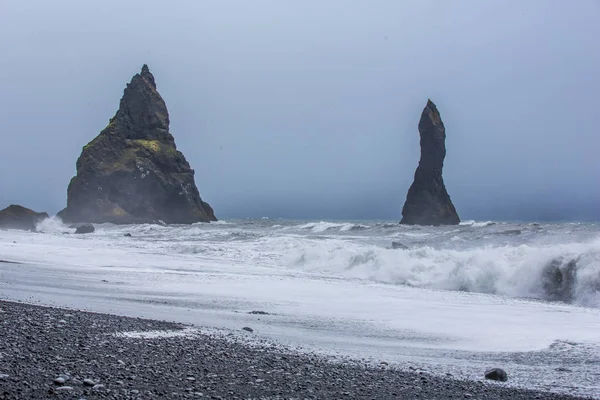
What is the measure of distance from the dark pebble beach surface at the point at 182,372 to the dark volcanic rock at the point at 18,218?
48.0m

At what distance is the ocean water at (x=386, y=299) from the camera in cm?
600

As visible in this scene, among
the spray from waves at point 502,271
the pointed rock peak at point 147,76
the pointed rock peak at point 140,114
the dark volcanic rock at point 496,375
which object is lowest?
the dark volcanic rock at point 496,375

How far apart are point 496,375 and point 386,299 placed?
5.31 m

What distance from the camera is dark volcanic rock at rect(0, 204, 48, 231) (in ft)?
160

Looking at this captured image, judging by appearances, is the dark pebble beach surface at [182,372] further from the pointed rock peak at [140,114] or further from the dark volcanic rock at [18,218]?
the pointed rock peak at [140,114]

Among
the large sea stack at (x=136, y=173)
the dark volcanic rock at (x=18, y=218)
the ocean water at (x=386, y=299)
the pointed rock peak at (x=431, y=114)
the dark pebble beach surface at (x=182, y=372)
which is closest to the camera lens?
the dark pebble beach surface at (x=182, y=372)

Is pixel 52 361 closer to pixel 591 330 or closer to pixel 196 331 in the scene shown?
pixel 196 331

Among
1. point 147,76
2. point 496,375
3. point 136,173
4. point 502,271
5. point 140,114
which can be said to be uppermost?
point 147,76

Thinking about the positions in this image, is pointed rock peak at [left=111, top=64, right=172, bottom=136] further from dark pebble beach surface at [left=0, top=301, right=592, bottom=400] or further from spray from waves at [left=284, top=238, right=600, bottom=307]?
dark pebble beach surface at [left=0, top=301, right=592, bottom=400]

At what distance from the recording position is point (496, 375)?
4.90 metres

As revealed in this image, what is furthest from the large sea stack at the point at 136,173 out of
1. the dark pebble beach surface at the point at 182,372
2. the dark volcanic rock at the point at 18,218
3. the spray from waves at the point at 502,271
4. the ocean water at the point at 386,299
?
the dark pebble beach surface at the point at 182,372

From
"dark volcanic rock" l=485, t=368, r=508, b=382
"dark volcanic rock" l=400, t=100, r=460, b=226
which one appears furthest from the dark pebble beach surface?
"dark volcanic rock" l=400, t=100, r=460, b=226

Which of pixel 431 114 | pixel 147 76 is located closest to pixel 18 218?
pixel 147 76

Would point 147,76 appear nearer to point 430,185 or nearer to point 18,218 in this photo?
point 18,218
